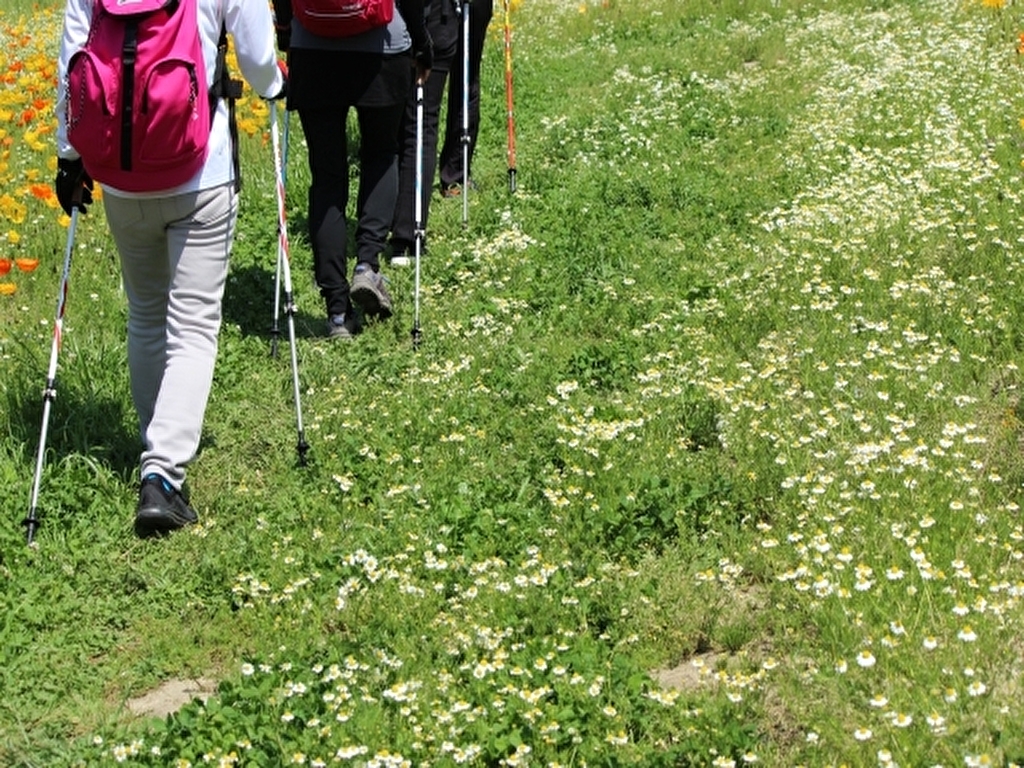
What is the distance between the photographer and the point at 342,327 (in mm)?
7902

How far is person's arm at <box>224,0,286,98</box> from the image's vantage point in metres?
5.63

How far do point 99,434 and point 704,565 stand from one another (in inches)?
128

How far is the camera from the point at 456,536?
5496mm

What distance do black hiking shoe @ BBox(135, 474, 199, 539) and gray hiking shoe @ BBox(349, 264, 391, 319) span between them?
7.46 feet

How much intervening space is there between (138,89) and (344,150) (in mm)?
2637

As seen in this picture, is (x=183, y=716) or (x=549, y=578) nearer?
(x=183, y=716)

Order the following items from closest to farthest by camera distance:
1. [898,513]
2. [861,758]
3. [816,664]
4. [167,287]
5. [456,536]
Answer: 1. [861,758]
2. [816,664]
3. [898,513]
4. [456,536]
5. [167,287]

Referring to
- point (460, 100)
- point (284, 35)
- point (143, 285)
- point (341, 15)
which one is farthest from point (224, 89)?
point (460, 100)

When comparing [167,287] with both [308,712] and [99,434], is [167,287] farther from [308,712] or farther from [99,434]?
[308,712]

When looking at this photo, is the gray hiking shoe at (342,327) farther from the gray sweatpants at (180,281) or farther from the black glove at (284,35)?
the gray sweatpants at (180,281)

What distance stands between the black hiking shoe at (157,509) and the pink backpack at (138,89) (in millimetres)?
1360

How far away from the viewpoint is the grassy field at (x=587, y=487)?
13.8ft

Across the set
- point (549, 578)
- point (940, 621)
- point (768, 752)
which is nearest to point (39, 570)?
point (549, 578)

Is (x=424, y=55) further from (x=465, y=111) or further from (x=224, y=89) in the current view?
(x=224, y=89)
